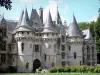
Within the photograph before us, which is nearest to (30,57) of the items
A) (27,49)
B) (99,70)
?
(27,49)

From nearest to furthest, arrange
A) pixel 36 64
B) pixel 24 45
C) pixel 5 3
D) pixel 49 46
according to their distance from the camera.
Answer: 1. pixel 5 3
2. pixel 24 45
3. pixel 36 64
4. pixel 49 46

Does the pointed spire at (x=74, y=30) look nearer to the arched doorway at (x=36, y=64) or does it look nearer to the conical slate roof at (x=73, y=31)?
the conical slate roof at (x=73, y=31)

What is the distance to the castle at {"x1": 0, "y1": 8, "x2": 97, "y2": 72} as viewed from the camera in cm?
4097

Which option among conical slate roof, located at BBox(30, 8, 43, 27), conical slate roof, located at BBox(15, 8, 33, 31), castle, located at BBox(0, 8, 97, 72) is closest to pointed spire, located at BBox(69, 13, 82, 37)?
castle, located at BBox(0, 8, 97, 72)

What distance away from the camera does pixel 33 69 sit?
41.8 meters

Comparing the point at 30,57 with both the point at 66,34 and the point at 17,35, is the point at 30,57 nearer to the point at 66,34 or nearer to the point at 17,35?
the point at 17,35

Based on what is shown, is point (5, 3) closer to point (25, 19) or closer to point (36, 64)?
point (25, 19)

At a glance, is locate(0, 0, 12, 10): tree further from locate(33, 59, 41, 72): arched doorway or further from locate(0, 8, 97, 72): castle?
locate(33, 59, 41, 72): arched doorway

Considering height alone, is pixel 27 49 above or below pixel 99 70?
above

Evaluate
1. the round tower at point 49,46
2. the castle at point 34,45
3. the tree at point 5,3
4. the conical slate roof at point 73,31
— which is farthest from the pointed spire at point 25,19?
the tree at point 5,3

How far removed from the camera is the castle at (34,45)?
40969mm

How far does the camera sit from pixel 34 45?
42062 mm

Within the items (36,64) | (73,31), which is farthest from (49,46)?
(73,31)

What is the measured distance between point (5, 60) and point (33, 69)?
5212 millimetres
